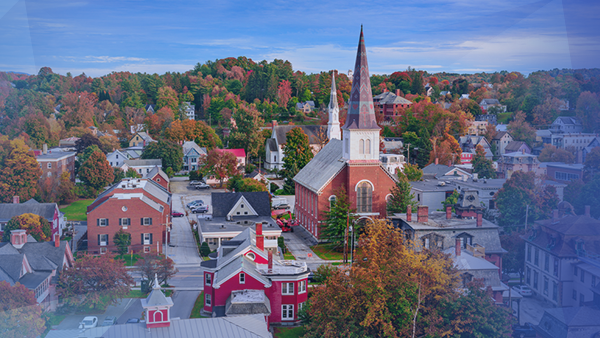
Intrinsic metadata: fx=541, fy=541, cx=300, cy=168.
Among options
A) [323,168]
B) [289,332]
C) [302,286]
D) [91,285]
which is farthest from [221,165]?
[289,332]

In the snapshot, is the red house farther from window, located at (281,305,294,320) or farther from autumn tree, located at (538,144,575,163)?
autumn tree, located at (538,144,575,163)

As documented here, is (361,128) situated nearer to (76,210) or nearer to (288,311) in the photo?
(288,311)

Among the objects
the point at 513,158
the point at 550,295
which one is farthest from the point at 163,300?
the point at 513,158

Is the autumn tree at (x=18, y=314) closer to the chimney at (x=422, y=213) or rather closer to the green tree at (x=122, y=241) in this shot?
the green tree at (x=122, y=241)

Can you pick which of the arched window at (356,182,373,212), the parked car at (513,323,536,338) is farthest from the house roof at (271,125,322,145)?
the parked car at (513,323,536,338)

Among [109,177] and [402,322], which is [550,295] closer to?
[402,322]

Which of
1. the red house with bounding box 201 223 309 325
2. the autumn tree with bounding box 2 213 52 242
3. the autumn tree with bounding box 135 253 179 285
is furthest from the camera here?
the autumn tree with bounding box 2 213 52 242
